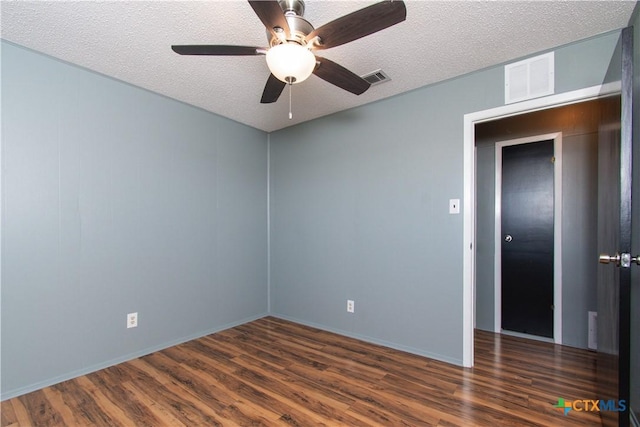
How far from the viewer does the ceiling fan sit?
1.26 m

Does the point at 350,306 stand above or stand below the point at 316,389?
above

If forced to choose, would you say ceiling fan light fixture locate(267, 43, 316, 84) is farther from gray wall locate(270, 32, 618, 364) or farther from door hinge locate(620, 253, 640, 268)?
door hinge locate(620, 253, 640, 268)

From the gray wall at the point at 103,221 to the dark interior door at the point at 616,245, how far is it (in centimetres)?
309

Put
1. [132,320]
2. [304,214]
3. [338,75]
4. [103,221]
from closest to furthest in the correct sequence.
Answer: [338,75] < [103,221] < [132,320] < [304,214]

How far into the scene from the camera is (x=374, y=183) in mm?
2936

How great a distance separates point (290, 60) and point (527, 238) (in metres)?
3.03

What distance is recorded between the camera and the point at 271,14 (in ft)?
4.16

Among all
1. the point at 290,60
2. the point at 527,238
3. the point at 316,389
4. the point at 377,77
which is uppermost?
the point at 377,77

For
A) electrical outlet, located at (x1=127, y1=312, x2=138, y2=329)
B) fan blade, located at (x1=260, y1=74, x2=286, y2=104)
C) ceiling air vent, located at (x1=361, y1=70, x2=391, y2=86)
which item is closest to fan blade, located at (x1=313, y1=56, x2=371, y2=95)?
fan blade, located at (x1=260, y1=74, x2=286, y2=104)

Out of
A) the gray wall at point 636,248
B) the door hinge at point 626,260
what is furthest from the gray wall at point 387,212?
the door hinge at point 626,260

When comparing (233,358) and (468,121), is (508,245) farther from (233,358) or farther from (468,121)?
(233,358)

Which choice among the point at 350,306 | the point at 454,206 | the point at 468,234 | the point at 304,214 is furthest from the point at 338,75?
the point at 350,306

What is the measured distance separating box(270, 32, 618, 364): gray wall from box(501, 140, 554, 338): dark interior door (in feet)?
3.88

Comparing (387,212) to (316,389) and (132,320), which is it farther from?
(132,320)
